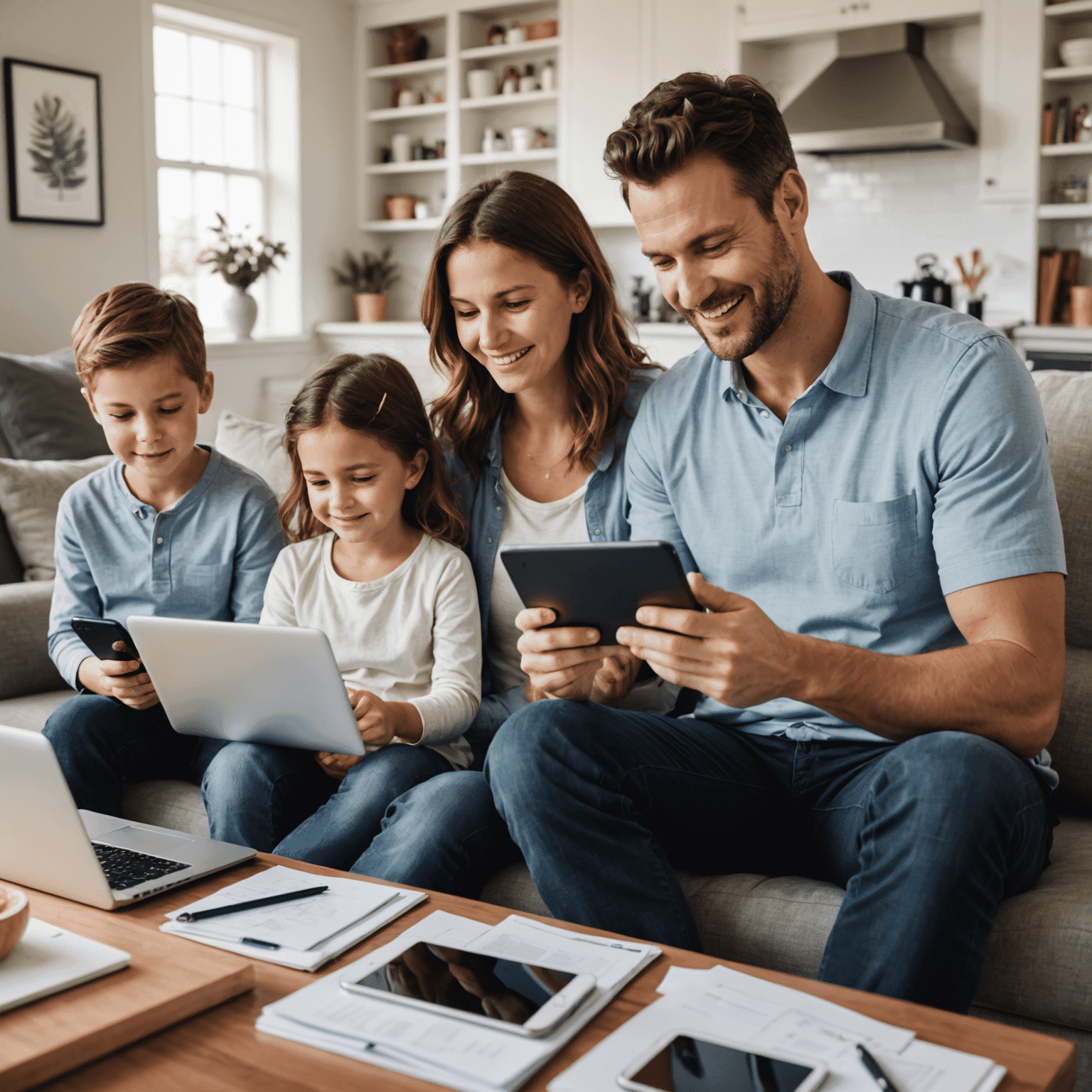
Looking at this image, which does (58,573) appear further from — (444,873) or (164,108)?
(164,108)

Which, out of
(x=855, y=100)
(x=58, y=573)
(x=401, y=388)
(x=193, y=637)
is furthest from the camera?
(x=855, y=100)

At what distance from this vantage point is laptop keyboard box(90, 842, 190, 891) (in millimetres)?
1238

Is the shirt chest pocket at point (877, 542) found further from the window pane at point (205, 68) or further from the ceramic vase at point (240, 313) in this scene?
the window pane at point (205, 68)

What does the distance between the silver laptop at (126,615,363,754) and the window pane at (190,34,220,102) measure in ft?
15.8

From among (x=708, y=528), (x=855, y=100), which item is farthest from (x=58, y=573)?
(x=855, y=100)

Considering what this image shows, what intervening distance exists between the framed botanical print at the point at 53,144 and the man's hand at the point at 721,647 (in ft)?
14.1

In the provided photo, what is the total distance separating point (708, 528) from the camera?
1607 mm

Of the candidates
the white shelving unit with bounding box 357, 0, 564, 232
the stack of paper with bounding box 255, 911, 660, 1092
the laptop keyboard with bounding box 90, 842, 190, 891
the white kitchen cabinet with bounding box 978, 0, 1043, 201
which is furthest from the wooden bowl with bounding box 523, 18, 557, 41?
the stack of paper with bounding box 255, 911, 660, 1092

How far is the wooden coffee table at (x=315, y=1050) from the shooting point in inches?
34.8

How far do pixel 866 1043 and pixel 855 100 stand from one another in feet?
15.3

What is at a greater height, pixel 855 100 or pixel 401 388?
pixel 855 100

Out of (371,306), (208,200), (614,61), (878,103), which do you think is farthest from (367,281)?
(878,103)

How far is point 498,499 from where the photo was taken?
1889 millimetres

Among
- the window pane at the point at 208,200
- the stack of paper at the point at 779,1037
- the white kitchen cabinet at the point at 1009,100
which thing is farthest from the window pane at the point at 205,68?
the stack of paper at the point at 779,1037
